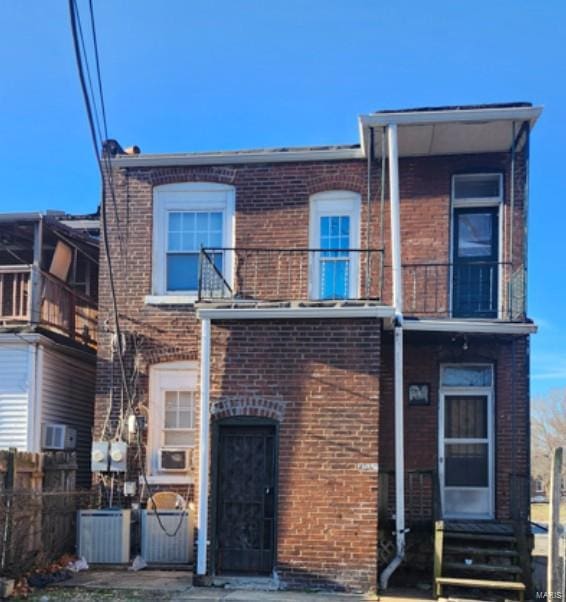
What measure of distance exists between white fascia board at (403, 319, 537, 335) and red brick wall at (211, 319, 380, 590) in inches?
37.6

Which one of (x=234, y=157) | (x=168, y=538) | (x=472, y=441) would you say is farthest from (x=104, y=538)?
(x=234, y=157)

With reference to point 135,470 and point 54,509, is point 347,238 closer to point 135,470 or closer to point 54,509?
point 135,470

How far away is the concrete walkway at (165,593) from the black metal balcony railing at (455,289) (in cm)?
419

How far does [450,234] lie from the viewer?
10859 mm

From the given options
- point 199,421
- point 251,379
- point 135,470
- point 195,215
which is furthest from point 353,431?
point 195,215

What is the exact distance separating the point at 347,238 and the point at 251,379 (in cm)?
329

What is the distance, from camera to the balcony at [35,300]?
11188 mm

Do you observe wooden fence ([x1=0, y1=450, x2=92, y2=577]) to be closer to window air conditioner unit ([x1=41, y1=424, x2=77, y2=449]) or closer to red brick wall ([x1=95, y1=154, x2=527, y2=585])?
window air conditioner unit ([x1=41, y1=424, x2=77, y2=449])

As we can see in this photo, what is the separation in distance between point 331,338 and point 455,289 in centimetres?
282

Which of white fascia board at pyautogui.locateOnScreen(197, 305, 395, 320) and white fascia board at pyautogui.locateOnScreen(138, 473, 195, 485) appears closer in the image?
white fascia board at pyautogui.locateOnScreen(197, 305, 395, 320)

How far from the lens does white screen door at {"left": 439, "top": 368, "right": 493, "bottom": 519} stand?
10.3m

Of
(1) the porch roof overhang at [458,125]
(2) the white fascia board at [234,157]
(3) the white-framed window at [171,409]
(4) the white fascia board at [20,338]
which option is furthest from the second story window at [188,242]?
(1) the porch roof overhang at [458,125]

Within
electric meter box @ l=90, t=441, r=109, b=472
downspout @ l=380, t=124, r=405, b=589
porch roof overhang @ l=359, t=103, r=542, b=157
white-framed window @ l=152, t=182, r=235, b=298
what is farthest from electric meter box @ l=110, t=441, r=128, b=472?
porch roof overhang @ l=359, t=103, r=542, b=157

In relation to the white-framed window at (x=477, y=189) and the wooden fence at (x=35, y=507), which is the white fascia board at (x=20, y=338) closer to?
the wooden fence at (x=35, y=507)
